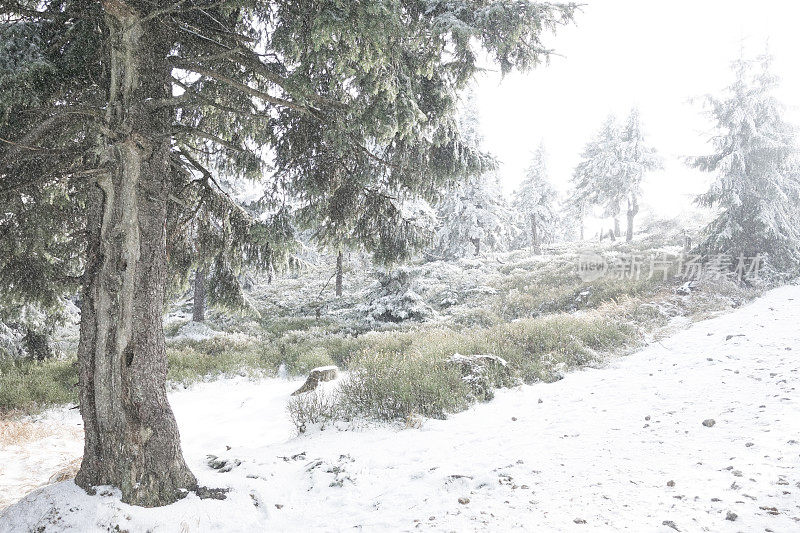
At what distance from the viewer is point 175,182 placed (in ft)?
17.5

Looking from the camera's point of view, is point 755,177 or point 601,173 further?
point 601,173

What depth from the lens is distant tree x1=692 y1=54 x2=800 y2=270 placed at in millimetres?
16312

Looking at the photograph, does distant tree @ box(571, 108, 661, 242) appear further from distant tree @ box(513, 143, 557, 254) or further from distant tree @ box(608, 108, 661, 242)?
distant tree @ box(513, 143, 557, 254)

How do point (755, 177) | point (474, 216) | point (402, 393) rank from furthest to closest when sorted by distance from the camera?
point (474, 216), point (755, 177), point (402, 393)

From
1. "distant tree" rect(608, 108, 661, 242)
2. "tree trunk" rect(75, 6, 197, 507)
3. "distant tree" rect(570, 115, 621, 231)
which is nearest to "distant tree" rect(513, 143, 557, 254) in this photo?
"distant tree" rect(570, 115, 621, 231)

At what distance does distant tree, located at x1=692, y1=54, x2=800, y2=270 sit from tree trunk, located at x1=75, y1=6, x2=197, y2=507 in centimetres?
1967

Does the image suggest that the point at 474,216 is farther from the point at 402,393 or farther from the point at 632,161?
the point at 402,393

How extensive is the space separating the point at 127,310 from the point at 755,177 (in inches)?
886

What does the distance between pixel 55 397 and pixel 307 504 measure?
8.09 meters

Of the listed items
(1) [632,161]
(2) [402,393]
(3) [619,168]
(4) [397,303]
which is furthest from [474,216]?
(2) [402,393]

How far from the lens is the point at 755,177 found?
17.3m

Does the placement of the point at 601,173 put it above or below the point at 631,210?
above

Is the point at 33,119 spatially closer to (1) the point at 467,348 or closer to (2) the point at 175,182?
(2) the point at 175,182

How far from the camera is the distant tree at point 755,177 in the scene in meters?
A: 16.3
